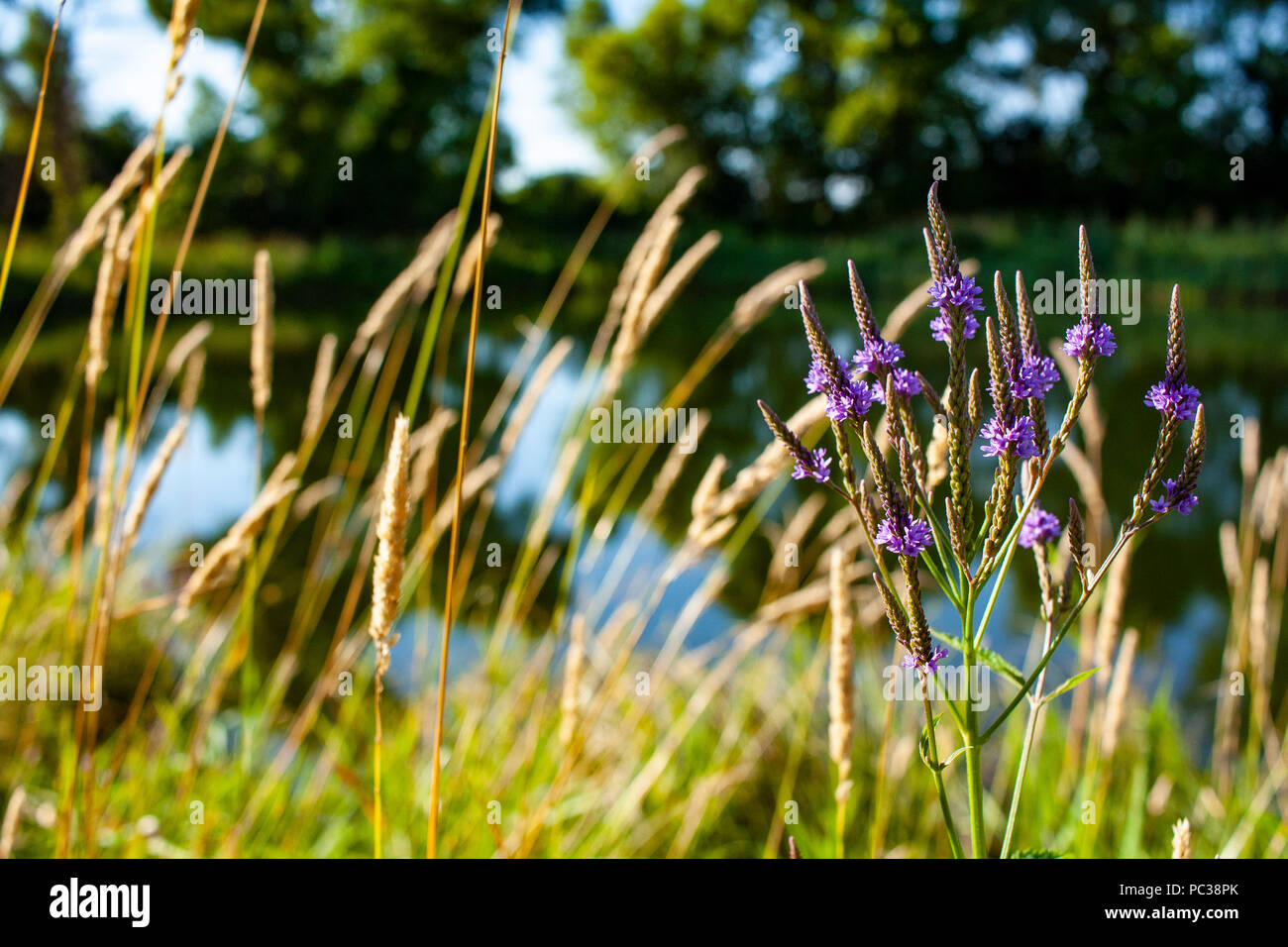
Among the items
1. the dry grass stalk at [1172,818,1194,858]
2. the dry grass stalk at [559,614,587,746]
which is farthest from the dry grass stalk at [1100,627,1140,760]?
the dry grass stalk at [559,614,587,746]

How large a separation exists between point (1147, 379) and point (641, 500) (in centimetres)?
639

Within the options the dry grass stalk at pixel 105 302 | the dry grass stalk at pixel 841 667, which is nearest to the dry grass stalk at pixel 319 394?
the dry grass stalk at pixel 105 302

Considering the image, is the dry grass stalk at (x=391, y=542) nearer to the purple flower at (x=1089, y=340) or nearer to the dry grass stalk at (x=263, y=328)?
the purple flower at (x=1089, y=340)

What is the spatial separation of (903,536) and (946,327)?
12 cm

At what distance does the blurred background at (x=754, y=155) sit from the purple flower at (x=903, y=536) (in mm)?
10290

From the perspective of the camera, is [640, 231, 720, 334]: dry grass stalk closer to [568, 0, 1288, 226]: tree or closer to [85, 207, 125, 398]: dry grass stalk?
[85, 207, 125, 398]: dry grass stalk

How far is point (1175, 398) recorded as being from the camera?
1.49 feet

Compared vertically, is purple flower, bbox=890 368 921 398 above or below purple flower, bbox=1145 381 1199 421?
above

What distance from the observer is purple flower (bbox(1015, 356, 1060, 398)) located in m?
0.46

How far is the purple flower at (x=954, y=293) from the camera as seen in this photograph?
462 millimetres
